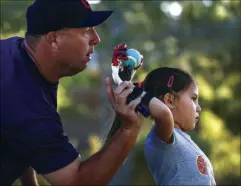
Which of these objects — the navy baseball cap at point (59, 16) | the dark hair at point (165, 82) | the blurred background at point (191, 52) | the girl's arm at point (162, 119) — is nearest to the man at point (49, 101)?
the navy baseball cap at point (59, 16)

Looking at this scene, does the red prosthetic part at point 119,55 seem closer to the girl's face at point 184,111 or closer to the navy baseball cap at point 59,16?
the navy baseball cap at point 59,16

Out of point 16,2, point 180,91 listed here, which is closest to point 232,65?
point 16,2

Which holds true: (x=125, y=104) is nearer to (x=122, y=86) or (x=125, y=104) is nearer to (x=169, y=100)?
(x=122, y=86)

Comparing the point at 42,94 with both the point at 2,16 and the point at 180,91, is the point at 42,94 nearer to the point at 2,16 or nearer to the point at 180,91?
the point at 180,91

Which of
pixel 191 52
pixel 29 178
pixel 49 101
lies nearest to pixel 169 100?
pixel 49 101

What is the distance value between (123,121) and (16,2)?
4.22m

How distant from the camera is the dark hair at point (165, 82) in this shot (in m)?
3.29

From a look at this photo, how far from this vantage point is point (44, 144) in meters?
2.61

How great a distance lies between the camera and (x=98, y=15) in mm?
2846

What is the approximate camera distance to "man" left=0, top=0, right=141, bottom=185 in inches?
103

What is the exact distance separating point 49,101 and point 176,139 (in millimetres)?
719

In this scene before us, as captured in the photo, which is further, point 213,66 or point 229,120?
point 229,120

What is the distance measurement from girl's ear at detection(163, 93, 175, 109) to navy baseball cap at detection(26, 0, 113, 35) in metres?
0.65

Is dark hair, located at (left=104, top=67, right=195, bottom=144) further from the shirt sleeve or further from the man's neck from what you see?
the shirt sleeve
